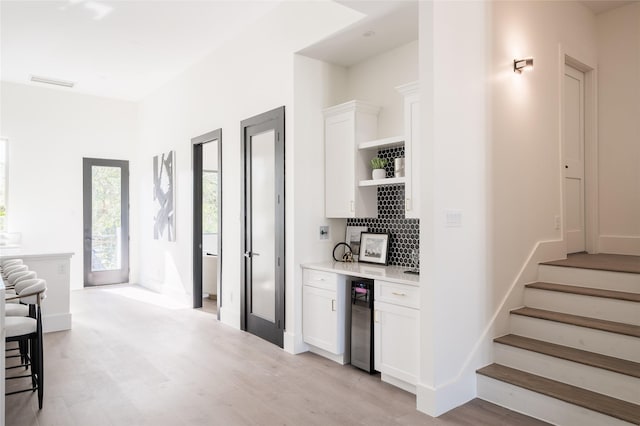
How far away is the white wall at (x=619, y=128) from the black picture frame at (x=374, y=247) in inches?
96.0

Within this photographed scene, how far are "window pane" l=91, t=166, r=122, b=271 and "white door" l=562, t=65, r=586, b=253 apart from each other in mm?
7443

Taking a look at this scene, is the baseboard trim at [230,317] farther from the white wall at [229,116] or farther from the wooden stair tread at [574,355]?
the wooden stair tread at [574,355]

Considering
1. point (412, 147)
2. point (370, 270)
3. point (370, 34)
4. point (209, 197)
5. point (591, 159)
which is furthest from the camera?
point (209, 197)

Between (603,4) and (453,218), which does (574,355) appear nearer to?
(453,218)

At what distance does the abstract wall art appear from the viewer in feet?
22.5

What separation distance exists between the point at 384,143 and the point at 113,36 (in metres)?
3.80

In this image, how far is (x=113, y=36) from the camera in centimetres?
531

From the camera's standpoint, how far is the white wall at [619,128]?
4395 millimetres

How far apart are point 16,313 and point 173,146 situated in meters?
3.99

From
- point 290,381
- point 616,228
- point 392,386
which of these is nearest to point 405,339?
point 392,386

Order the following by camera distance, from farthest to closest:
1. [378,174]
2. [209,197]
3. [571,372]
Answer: [209,197] → [378,174] → [571,372]

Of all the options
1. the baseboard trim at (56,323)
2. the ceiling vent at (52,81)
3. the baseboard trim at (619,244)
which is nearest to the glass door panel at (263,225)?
the baseboard trim at (56,323)

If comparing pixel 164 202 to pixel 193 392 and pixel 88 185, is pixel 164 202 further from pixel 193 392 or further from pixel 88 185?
pixel 193 392

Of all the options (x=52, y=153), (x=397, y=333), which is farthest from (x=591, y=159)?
(x=52, y=153)
